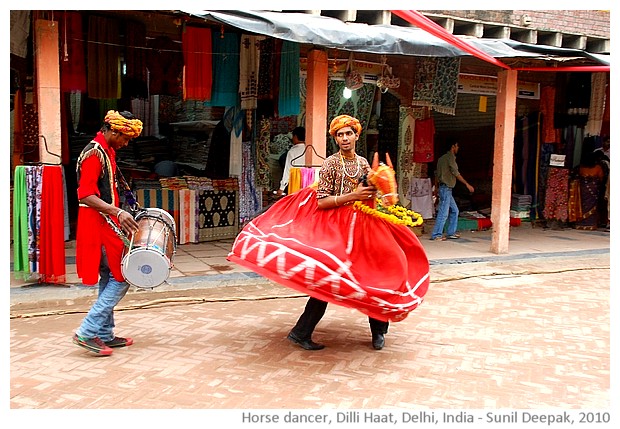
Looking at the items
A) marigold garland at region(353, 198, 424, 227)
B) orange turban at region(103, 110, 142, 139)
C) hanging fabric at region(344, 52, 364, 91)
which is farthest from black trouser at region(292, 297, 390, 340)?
hanging fabric at region(344, 52, 364, 91)

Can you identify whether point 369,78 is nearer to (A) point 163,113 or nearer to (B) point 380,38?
(B) point 380,38

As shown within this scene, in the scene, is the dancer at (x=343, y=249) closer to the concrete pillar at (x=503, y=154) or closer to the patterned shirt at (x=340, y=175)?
the patterned shirt at (x=340, y=175)

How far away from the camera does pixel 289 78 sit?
8.59 metres

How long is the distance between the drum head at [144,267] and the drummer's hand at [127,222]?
15cm

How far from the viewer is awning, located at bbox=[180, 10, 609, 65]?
645 centimetres

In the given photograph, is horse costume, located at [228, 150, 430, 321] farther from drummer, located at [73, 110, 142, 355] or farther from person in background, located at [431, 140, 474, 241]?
person in background, located at [431, 140, 474, 241]

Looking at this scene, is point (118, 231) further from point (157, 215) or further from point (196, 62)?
point (196, 62)

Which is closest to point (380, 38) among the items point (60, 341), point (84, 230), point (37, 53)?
point (37, 53)

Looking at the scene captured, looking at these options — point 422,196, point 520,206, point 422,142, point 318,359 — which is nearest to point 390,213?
point 318,359

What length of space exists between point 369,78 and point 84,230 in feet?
21.0

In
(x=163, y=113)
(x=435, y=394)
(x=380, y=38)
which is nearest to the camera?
(x=435, y=394)

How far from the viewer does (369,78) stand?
10.0m

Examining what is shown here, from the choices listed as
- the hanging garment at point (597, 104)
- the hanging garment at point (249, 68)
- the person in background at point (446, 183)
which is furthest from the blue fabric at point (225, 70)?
the hanging garment at point (597, 104)

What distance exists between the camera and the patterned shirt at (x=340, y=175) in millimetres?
4760
